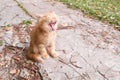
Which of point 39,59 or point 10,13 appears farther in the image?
point 10,13

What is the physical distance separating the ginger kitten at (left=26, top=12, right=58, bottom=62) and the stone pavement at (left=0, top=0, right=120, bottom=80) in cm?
15

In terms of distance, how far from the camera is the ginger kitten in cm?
454

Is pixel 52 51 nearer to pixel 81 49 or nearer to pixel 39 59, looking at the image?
pixel 39 59

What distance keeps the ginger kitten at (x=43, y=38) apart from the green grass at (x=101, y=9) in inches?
123

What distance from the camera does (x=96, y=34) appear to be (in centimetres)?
637

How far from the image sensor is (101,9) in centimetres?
895

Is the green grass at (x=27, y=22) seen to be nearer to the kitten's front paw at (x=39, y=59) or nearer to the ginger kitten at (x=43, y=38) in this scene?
the ginger kitten at (x=43, y=38)

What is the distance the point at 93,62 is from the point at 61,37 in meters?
1.12

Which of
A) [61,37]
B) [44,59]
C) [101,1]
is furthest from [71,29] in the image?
[101,1]

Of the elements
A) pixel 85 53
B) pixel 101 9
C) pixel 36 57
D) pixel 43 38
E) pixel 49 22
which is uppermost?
pixel 49 22

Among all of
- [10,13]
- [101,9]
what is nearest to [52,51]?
[10,13]

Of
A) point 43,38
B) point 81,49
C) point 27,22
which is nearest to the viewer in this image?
point 43,38

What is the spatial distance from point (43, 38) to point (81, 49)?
1.13m

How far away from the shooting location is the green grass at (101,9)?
7.88m
